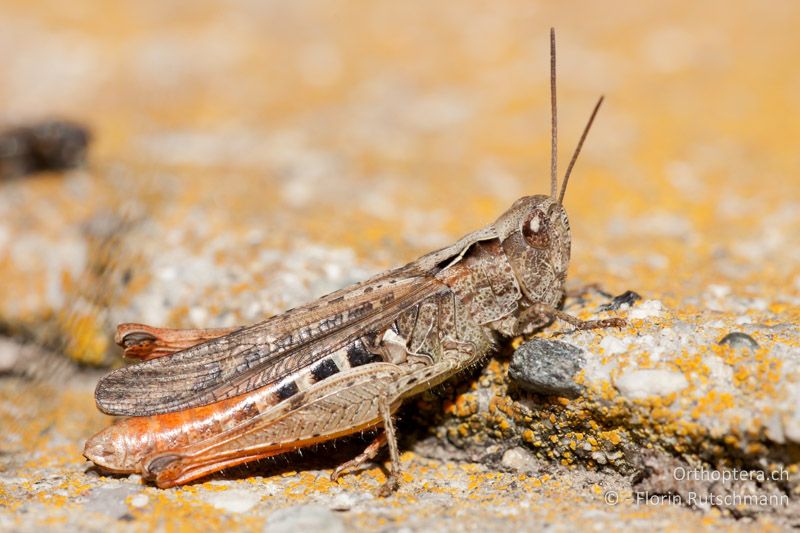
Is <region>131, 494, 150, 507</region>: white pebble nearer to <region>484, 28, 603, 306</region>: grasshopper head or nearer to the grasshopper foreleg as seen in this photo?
the grasshopper foreleg

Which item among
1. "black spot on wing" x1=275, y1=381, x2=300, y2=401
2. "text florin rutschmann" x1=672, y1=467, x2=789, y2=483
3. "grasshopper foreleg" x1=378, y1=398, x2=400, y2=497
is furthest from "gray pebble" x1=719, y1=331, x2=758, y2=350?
"black spot on wing" x1=275, y1=381, x2=300, y2=401

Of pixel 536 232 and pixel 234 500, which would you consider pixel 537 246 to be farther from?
pixel 234 500

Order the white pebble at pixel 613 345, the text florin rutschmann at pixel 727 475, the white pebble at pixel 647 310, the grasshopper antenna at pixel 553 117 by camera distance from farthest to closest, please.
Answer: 1. the white pebble at pixel 647 310
2. the grasshopper antenna at pixel 553 117
3. the white pebble at pixel 613 345
4. the text florin rutschmann at pixel 727 475

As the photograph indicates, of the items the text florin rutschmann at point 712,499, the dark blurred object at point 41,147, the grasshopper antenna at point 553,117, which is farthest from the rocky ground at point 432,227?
the grasshopper antenna at point 553,117

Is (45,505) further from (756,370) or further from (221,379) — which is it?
(756,370)

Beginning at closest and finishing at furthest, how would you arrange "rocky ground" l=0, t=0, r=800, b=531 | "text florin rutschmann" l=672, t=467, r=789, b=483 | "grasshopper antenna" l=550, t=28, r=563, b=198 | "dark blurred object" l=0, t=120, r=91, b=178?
"text florin rutschmann" l=672, t=467, r=789, b=483, "rocky ground" l=0, t=0, r=800, b=531, "grasshopper antenna" l=550, t=28, r=563, b=198, "dark blurred object" l=0, t=120, r=91, b=178

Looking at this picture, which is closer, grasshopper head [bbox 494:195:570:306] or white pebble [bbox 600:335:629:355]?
white pebble [bbox 600:335:629:355]

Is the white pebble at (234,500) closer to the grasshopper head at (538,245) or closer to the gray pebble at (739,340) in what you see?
the grasshopper head at (538,245)
